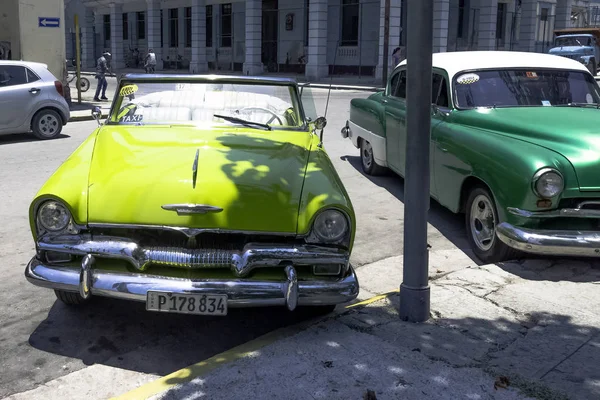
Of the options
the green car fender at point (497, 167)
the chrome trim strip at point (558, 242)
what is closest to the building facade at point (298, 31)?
the green car fender at point (497, 167)

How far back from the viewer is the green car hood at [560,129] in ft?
16.5

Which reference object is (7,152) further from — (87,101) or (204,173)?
(87,101)

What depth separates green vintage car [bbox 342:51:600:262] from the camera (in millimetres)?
4977

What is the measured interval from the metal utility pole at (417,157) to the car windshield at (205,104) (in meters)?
1.57

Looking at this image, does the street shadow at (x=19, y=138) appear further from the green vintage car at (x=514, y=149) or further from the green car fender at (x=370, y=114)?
the green vintage car at (x=514, y=149)

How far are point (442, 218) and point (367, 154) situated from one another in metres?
2.33

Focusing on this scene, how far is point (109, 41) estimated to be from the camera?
53031 millimetres

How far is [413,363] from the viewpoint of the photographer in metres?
3.60

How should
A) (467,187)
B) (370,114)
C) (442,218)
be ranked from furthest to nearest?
(370,114) → (442,218) → (467,187)

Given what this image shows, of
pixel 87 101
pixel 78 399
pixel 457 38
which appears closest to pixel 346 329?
pixel 78 399

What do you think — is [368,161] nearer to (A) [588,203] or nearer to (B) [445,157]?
(B) [445,157]

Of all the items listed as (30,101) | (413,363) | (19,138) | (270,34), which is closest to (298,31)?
(270,34)

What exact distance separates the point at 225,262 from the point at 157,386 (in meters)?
0.80

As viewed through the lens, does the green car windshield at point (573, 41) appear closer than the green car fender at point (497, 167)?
No
